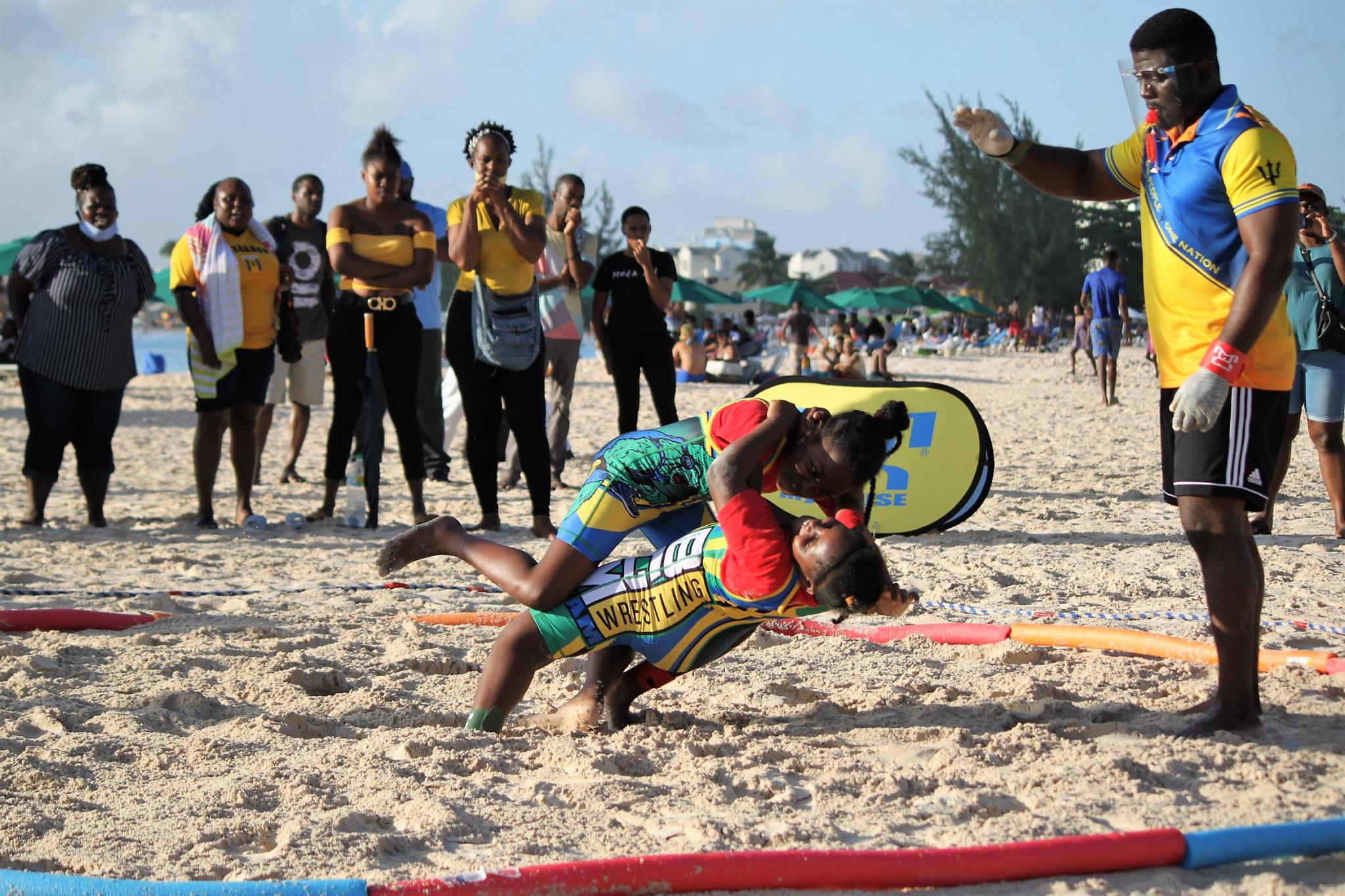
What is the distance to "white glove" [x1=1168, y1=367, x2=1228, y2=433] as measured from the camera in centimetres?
320

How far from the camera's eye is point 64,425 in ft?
24.0

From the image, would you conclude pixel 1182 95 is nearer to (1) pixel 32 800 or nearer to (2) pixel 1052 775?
(2) pixel 1052 775

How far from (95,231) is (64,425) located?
44.8 inches

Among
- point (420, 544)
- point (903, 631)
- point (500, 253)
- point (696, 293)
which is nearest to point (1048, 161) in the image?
point (903, 631)

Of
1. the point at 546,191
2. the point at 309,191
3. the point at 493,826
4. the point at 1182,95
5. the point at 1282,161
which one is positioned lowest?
the point at 493,826

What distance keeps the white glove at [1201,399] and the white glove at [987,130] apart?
1118mm

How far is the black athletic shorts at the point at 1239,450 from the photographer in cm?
334

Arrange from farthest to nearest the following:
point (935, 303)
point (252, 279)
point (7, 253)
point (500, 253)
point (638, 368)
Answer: point (935, 303), point (7, 253), point (638, 368), point (252, 279), point (500, 253)

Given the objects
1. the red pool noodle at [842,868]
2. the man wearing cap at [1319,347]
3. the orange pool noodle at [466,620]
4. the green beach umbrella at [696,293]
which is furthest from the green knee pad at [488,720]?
the green beach umbrella at [696,293]

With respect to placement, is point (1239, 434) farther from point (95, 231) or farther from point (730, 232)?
point (730, 232)

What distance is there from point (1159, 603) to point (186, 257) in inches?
216

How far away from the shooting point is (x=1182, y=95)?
338 centimetres

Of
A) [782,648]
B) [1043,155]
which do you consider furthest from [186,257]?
[1043,155]

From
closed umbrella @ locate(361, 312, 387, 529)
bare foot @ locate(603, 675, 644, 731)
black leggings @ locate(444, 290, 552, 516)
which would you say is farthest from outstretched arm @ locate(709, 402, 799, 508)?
closed umbrella @ locate(361, 312, 387, 529)
